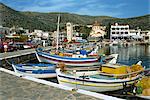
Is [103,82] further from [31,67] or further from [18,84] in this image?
[31,67]

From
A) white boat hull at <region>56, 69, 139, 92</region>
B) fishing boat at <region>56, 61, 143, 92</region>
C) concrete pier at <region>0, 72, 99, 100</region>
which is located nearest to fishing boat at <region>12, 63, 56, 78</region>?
fishing boat at <region>56, 61, 143, 92</region>

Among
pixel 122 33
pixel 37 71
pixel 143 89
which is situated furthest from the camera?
pixel 122 33

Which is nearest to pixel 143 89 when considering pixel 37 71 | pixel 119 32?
pixel 37 71

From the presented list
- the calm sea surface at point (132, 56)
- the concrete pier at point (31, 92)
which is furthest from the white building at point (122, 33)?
the concrete pier at point (31, 92)

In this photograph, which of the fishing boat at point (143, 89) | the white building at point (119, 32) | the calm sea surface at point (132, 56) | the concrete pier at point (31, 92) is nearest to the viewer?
the concrete pier at point (31, 92)

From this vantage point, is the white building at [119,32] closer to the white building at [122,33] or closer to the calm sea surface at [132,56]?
the white building at [122,33]

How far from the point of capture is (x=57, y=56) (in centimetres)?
2734

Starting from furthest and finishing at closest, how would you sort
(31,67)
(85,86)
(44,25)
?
(44,25), (31,67), (85,86)

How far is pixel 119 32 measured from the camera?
10662cm

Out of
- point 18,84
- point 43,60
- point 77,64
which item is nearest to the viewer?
point 18,84

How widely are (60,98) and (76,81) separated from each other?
6.19 metres

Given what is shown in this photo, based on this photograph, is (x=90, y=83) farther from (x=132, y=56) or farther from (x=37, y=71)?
(x=132, y=56)

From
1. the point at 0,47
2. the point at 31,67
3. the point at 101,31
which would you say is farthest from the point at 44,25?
the point at 31,67

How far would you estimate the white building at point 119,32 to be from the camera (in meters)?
105
